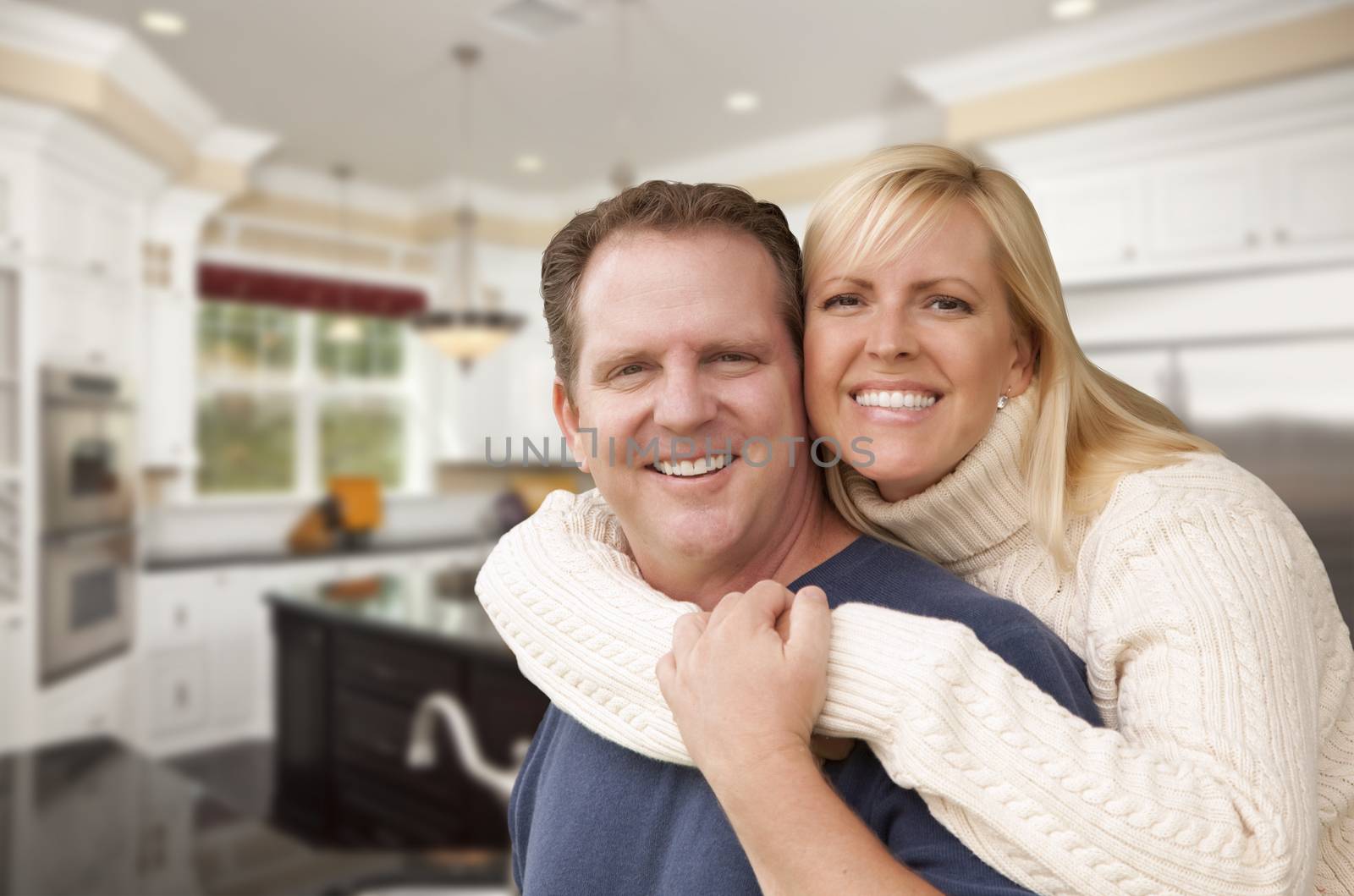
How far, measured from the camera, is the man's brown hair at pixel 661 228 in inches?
37.8

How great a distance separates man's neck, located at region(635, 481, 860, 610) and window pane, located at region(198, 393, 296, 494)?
592cm

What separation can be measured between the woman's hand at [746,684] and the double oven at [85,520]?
171 inches

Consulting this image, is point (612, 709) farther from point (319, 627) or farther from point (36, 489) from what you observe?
point (36, 489)

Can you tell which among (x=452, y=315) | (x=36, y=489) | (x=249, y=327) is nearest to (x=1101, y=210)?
(x=452, y=315)

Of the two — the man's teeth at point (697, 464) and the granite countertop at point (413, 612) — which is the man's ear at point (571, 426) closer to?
the man's teeth at point (697, 464)

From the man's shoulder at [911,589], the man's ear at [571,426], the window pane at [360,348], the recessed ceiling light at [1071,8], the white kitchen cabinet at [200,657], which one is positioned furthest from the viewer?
the window pane at [360,348]

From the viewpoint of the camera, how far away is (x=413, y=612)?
362cm

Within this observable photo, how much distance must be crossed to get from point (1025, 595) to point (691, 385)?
396 millimetres

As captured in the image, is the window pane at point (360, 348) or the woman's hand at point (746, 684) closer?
the woman's hand at point (746, 684)

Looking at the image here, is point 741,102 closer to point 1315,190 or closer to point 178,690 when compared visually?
point 1315,190

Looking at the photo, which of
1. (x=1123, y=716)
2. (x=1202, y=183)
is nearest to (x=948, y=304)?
(x=1123, y=716)

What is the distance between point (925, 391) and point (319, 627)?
11.6ft

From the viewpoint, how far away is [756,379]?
3.15 ft

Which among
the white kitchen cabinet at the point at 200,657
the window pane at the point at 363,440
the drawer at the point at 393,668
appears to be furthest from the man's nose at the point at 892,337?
the window pane at the point at 363,440
